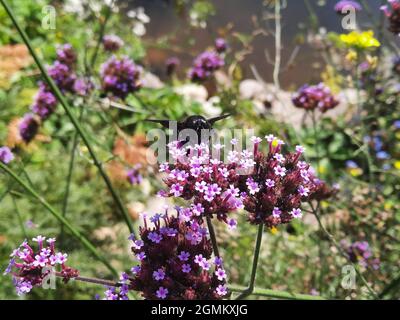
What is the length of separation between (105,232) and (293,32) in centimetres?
281

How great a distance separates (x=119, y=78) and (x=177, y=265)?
1374 mm

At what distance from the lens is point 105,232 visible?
9.60 ft

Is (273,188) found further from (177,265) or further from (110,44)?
(110,44)

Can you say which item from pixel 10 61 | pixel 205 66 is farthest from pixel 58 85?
pixel 10 61

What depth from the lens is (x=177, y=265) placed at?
1.00 meters

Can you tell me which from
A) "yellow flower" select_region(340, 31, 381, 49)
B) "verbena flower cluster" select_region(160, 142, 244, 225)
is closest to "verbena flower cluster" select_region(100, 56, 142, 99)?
"yellow flower" select_region(340, 31, 381, 49)

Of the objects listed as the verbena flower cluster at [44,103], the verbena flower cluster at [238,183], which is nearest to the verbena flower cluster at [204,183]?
the verbena flower cluster at [238,183]

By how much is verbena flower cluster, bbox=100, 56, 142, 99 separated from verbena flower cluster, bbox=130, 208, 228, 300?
1.26 metres

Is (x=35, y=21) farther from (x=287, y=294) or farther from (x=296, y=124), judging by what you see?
(x=287, y=294)

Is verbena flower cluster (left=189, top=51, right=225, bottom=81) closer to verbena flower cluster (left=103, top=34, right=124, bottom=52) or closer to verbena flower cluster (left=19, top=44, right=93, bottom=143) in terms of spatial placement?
verbena flower cluster (left=103, top=34, right=124, bottom=52)

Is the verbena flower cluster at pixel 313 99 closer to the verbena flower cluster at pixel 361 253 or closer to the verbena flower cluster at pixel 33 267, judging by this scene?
the verbena flower cluster at pixel 361 253

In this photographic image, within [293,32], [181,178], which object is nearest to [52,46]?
[293,32]

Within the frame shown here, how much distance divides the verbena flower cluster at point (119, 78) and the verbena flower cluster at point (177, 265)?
1260 millimetres

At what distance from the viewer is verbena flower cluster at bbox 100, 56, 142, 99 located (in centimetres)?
219
